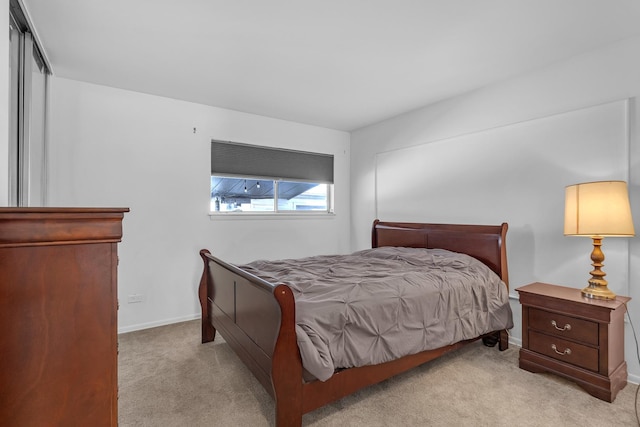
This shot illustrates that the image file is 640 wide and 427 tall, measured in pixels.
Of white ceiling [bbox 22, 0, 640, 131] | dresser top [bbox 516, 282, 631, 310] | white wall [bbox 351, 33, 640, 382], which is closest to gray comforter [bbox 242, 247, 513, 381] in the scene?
dresser top [bbox 516, 282, 631, 310]

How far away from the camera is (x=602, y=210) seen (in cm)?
205

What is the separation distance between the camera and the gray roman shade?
384 centimetres

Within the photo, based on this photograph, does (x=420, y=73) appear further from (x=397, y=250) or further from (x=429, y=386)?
(x=429, y=386)

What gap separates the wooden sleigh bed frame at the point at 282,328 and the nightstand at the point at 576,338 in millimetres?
390

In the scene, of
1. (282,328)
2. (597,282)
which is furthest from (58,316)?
(597,282)

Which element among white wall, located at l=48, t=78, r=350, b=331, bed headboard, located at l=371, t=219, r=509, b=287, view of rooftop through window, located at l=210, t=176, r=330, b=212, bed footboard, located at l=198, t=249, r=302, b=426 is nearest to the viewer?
bed footboard, located at l=198, t=249, r=302, b=426

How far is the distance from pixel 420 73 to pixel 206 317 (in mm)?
2989

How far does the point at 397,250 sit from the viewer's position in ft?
11.1

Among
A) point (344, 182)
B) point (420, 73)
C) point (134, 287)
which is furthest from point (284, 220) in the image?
point (420, 73)

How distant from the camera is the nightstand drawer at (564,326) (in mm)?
2086

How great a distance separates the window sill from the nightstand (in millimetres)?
2748

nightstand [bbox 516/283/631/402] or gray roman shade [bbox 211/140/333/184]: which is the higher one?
gray roman shade [bbox 211/140/333/184]

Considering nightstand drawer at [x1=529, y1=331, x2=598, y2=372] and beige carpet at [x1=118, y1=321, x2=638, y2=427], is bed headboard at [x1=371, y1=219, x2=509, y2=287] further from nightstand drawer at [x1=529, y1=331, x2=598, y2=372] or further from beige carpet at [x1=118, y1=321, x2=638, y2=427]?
beige carpet at [x1=118, y1=321, x2=638, y2=427]

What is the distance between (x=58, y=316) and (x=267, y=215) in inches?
126
